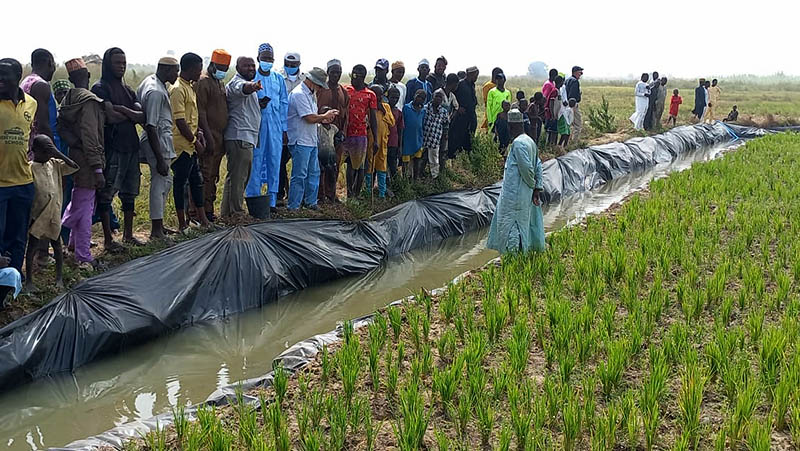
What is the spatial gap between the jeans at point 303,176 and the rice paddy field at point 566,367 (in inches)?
90.2

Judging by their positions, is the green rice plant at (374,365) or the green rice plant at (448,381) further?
the green rice plant at (374,365)

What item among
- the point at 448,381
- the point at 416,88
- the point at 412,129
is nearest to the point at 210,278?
the point at 448,381

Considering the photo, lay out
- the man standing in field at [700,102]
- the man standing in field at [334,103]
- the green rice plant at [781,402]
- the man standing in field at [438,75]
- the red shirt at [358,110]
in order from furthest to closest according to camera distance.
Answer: the man standing in field at [700,102], the man standing in field at [438,75], the red shirt at [358,110], the man standing in field at [334,103], the green rice plant at [781,402]

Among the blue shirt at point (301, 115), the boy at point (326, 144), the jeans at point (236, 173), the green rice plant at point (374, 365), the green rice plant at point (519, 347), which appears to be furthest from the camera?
the boy at point (326, 144)

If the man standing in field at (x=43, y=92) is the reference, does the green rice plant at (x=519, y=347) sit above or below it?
below

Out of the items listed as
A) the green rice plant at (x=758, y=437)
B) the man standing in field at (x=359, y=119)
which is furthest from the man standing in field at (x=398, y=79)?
the green rice plant at (x=758, y=437)

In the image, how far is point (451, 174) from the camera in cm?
973

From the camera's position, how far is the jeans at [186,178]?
20.0 feet

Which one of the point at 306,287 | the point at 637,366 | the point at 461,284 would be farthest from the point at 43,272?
the point at 637,366

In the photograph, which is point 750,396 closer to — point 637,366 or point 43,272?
point 637,366

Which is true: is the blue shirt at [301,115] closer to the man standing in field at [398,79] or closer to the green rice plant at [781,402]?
the man standing in field at [398,79]

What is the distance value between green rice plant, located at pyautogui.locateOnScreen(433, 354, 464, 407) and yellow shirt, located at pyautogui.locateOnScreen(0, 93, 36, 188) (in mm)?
3058

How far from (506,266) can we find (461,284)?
0.50 meters

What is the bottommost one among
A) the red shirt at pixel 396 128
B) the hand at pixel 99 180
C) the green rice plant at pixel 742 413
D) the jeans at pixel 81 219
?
the green rice plant at pixel 742 413
